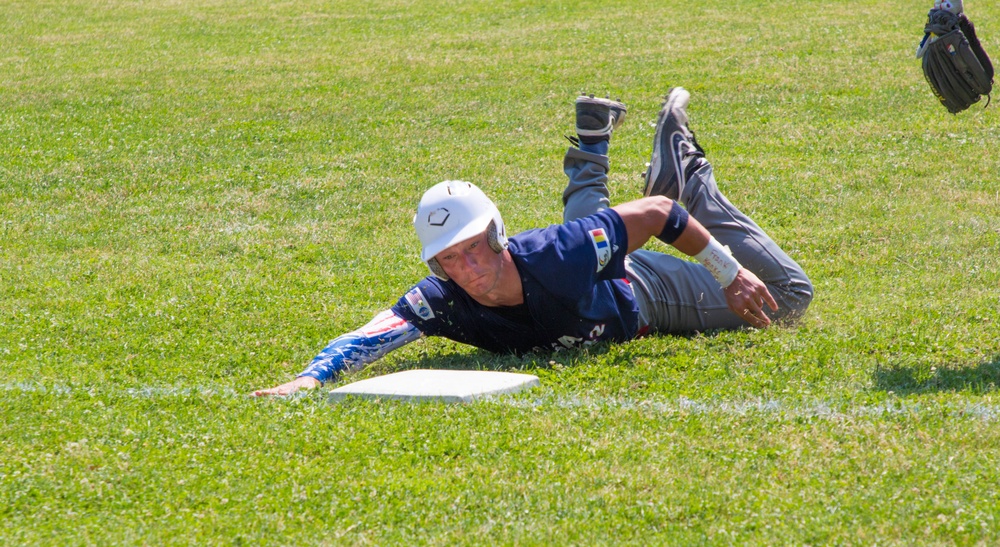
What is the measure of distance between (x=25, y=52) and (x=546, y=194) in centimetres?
1478

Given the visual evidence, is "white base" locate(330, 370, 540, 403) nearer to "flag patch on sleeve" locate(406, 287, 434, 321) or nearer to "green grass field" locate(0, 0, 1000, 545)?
"green grass field" locate(0, 0, 1000, 545)

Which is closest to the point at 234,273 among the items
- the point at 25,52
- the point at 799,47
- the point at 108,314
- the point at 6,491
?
the point at 108,314

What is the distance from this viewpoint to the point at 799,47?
18.7 meters

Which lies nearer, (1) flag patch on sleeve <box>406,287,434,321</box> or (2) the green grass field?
(2) the green grass field

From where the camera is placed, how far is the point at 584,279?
6.04 metres

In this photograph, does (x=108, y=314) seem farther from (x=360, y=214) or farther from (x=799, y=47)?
(x=799, y=47)

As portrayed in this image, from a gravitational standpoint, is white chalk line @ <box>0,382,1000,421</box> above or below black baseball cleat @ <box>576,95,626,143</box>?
below

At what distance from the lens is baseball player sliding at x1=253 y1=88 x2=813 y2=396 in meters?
5.90

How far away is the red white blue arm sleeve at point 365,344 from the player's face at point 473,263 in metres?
0.60

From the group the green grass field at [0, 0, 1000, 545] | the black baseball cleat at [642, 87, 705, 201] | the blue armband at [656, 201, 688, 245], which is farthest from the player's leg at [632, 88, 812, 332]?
the blue armband at [656, 201, 688, 245]

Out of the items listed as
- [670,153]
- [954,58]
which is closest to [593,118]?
[670,153]

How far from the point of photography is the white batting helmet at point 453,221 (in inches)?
228

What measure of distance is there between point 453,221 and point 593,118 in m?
2.04

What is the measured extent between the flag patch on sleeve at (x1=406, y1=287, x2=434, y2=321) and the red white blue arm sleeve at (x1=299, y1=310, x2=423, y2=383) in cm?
14
